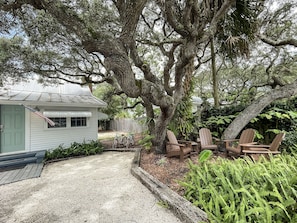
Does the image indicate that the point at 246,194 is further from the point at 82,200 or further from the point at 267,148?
the point at 267,148

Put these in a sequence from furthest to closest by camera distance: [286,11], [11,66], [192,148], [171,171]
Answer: [286,11] → [11,66] → [192,148] → [171,171]

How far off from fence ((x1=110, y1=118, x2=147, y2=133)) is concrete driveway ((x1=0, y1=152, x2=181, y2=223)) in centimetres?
1161

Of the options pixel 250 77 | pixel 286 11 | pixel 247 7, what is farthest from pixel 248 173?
pixel 250 77

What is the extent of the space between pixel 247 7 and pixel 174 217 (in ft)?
21.1

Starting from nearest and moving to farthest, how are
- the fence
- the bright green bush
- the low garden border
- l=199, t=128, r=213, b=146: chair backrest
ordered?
the bright green bush, the low garden border, l=199, t=128, r=213, b=146: chair backrest, the fence

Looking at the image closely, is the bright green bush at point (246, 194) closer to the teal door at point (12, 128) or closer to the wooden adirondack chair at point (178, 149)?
the wooden adirondack chair at point (178, 149)

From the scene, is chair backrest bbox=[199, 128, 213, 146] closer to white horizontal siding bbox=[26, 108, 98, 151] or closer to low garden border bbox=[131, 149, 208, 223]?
low garden border bbox=[131, 149, 208, 223]

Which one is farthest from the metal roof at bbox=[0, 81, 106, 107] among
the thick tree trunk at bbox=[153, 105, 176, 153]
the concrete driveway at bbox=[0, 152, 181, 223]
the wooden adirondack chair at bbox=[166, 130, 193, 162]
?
the wooden adirondack chair at bbox=[166, 130, 193, 162]

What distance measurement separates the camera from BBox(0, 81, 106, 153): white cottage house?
6598 millimetres

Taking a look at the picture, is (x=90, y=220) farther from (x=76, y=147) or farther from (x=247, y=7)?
(x=247, y=7)

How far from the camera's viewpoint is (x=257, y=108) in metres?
5.97

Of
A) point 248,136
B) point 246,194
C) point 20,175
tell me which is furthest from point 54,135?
point 248,136

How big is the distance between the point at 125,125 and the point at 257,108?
13616 millimetres

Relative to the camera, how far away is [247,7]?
515 centimetres
